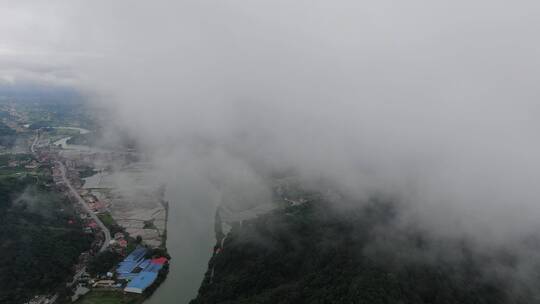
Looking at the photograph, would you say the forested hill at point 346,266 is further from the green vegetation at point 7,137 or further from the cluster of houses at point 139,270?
the green vegetation at point 7,137

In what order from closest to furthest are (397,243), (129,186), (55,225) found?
(397,243), (55,225), (129,186)

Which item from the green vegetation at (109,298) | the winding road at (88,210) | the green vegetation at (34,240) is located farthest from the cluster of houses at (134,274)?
the winding road at (88,210)

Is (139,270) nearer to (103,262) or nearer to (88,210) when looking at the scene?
(103,262)

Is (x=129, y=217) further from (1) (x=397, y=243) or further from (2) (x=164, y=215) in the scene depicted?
(1) (x=397, y=243)

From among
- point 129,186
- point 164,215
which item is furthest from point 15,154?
point 164,215

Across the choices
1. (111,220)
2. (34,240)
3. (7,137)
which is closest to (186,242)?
(111,220)

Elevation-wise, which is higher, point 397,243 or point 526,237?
point 526,237

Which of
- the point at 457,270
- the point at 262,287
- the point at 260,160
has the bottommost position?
the point at 262,287
